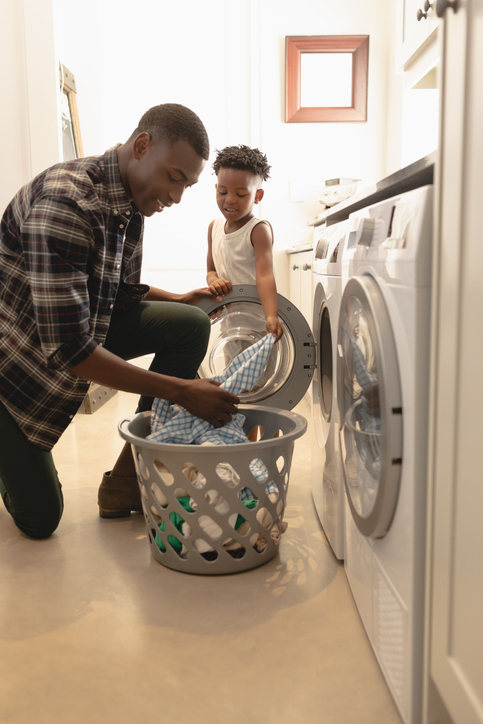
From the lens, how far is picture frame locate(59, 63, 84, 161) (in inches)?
123

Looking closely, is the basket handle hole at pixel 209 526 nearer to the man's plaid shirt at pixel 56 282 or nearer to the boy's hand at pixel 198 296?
the man's plaid shirt at pixel 56 282

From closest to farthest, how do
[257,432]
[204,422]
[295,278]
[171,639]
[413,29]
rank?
1. [171,639]
2. [204,422]
3. [257,432]
4. [413,29]
5. [295,278]

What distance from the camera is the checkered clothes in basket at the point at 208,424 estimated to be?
4.55 feet

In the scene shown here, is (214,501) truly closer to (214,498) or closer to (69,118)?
(214,498)

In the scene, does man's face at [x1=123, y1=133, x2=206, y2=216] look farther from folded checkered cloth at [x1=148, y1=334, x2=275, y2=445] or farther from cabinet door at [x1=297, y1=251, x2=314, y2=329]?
cabinet door at [x1=297, y1=251, x2=314, y2=329]

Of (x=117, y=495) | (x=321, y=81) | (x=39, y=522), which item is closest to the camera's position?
(x=39, y=522)

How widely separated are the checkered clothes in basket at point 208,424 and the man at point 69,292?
34 millimetres

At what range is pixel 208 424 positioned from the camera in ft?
4.60

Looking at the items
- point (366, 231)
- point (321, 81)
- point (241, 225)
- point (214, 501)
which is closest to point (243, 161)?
point (241, 225)

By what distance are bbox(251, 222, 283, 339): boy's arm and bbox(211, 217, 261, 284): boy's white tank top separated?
0.10 feet

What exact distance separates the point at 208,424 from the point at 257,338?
633 mm

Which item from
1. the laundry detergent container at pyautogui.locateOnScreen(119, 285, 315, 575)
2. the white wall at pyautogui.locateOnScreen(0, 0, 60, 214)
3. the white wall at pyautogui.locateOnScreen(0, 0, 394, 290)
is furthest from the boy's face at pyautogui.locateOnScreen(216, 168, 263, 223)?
the white wall at pyautogui.locateOnScreen(0, 0, 394, 290)

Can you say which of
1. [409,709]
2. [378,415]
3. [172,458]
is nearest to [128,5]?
[172,458]

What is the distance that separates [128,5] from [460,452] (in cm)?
362
